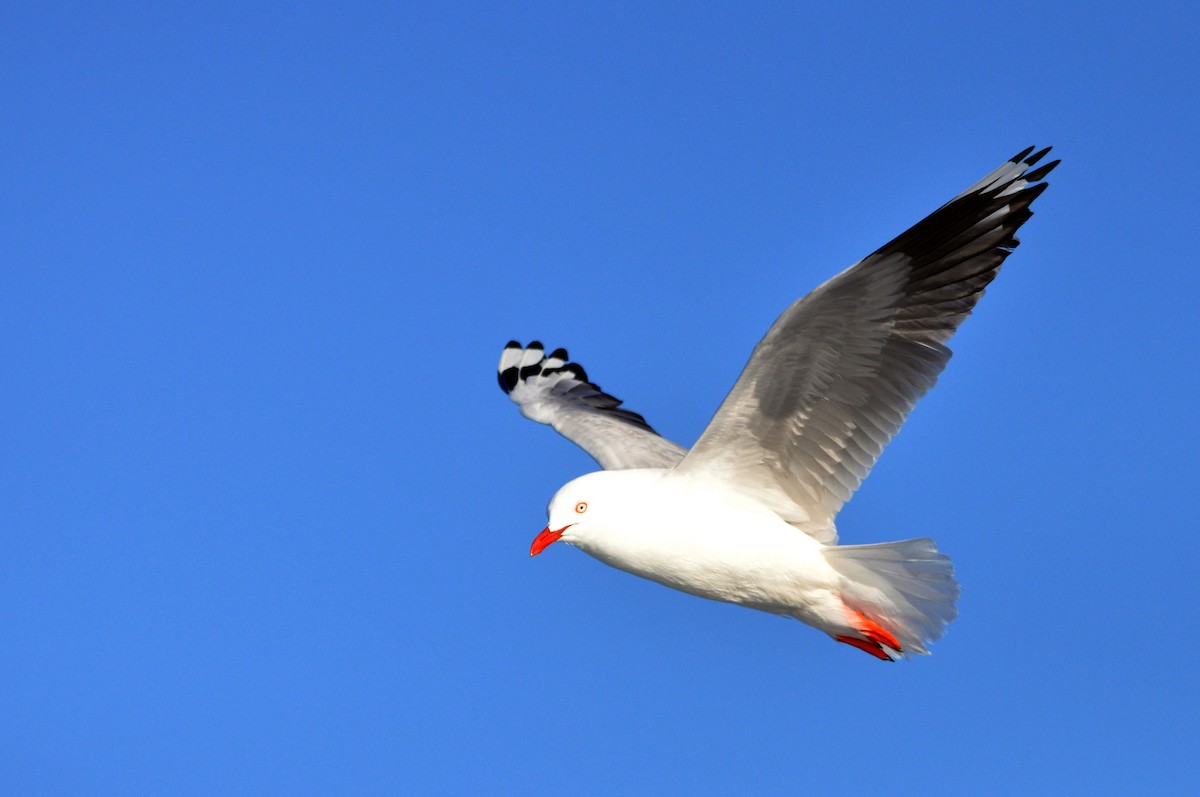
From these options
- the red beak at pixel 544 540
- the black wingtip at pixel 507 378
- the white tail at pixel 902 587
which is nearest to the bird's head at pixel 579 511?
the red beak at pixel 544 540

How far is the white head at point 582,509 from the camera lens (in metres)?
6.49

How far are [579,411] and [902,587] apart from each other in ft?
11.0

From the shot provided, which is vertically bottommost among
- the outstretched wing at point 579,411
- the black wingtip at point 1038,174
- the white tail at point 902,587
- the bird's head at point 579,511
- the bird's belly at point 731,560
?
the white tail at point 902,587

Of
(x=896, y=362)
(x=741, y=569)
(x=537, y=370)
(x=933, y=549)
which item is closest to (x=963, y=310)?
(x=896, y=362)

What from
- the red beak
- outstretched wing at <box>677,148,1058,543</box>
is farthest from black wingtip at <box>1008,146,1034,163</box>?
the red beak

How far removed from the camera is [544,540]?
652cm

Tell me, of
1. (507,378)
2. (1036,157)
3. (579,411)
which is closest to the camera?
(1036,157)

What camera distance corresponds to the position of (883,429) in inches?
253

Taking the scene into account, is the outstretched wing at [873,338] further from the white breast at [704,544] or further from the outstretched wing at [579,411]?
the outstretched wing at [579,411]

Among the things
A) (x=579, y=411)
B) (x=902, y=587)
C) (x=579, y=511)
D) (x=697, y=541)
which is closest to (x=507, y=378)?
(x=579, y=411)

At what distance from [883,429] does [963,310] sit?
69 cm

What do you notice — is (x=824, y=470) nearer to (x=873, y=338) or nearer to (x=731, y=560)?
(x=731, y=560)

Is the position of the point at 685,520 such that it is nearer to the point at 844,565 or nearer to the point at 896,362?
the point at 844,565

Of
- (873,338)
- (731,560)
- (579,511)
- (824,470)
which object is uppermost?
(873,338)
